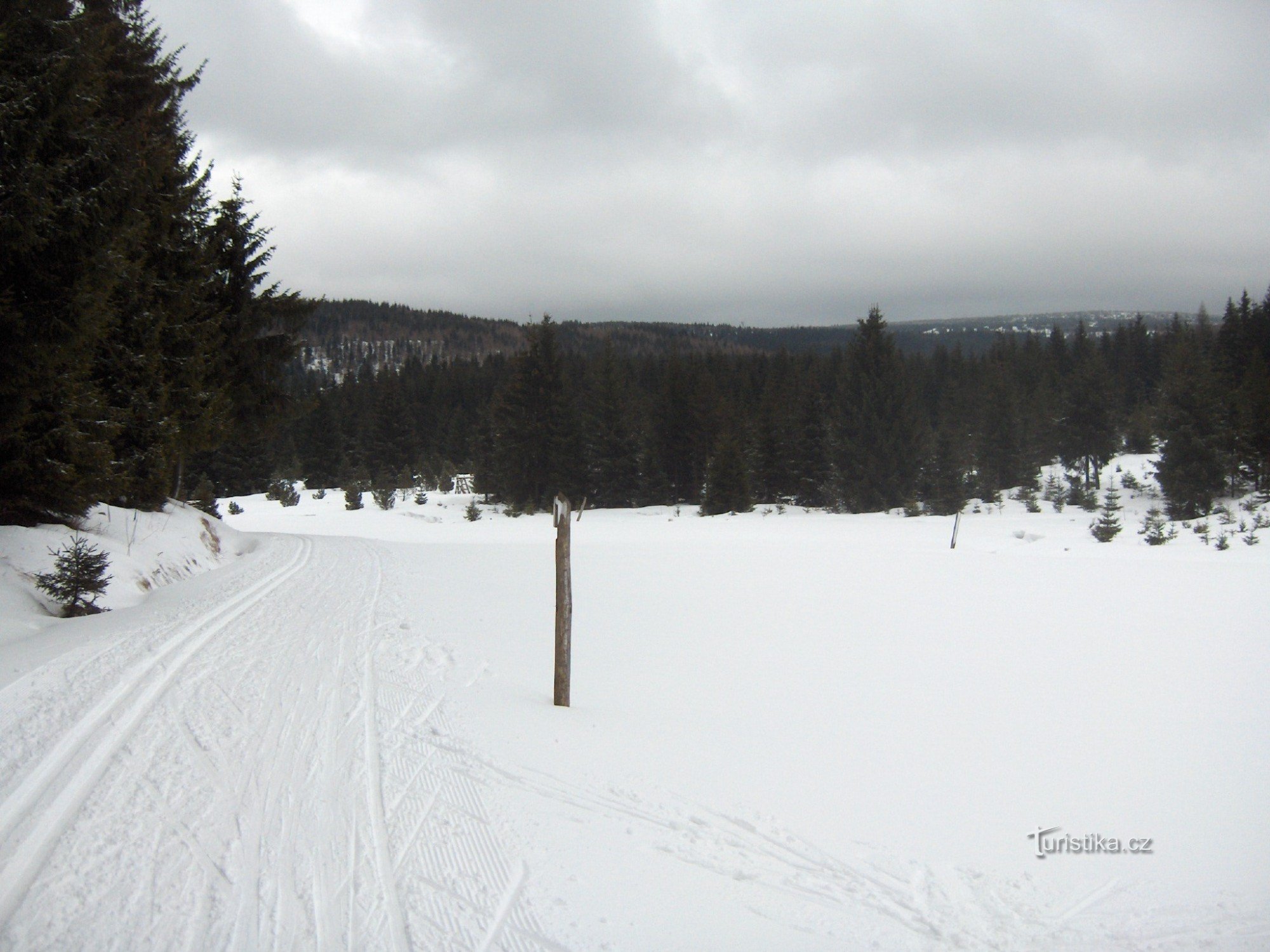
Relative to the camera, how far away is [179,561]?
510 inches

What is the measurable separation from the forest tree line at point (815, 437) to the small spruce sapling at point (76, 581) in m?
11.7

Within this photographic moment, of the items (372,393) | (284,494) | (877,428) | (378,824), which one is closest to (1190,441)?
(877,428)

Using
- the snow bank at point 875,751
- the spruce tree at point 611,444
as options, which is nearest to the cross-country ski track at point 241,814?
the snow bank at point 875,751

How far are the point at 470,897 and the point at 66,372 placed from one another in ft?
30.5

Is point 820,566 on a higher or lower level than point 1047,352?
lower

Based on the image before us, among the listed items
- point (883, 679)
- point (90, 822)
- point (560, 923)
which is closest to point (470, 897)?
point (560, 923)

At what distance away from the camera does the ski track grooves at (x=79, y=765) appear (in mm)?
3426

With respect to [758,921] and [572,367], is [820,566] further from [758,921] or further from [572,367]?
[572,367]

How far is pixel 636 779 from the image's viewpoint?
5074 mm

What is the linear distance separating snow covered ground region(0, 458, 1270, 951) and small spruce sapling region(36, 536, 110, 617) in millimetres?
687

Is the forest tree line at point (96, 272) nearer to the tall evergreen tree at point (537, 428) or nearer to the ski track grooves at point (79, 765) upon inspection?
the ski track grooves at point (79, 765)

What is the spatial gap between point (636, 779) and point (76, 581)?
831 centimetres

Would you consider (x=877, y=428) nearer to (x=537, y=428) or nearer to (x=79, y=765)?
(x=537, y=428)

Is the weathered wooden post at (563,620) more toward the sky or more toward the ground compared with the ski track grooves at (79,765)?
more toward the sky
